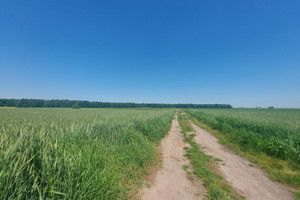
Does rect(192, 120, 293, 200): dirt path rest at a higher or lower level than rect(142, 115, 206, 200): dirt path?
lower

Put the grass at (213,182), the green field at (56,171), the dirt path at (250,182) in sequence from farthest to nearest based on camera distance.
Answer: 1. the dirt path at (250,182)
2. the grass at (213,182)
3. the green field at (56,171)

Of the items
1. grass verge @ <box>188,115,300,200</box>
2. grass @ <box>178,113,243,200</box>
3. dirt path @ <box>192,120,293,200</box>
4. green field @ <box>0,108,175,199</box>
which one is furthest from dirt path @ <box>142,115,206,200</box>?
grass verge @ <box>188,115,300,200</box>

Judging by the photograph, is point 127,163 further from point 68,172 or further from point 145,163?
point 68,172

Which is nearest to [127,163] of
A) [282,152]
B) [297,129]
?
[282,152]

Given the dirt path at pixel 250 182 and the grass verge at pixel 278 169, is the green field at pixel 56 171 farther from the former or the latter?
the grass verge at pixel 278 169

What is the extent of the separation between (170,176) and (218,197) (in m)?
1.61

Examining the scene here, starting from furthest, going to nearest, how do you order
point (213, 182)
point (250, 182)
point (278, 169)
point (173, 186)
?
point (278, 169), point (250, 182), point (213, 182), point (173, 186)

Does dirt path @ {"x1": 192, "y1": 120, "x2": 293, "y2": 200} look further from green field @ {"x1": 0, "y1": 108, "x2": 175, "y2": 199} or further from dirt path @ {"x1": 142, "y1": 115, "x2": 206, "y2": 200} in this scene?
green field @ {"x1": 0, "y1": 108, "x2": 175, "y2": 199}

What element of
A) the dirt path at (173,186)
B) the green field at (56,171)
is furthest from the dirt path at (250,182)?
the green field at (56,171)

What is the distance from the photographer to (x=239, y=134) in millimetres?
9125

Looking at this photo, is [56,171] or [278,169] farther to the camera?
[278,169]

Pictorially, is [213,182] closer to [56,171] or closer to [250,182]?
[250,182]

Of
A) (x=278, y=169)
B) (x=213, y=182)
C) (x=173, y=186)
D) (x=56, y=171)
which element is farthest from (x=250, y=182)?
(x=56, y=171)

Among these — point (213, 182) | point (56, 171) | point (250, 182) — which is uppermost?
point (56, 171)
